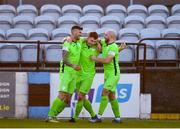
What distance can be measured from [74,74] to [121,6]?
6347 mm

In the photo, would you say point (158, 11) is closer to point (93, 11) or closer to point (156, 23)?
point (156, 23)

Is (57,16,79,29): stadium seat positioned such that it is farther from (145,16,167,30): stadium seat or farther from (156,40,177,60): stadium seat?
(156,40,177,60): stadium seat

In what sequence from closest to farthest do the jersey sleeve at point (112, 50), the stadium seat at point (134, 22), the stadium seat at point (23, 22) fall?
the jersey sleeve at point (112, 50) < the stadium seat at point (134, 22) < the stadium seat at point (23, 22)

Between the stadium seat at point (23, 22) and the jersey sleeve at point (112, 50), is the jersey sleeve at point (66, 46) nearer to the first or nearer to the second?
the jersey sleeve at point (112, 50)

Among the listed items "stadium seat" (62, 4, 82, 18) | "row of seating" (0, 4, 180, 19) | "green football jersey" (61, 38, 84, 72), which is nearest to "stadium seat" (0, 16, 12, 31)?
"row of seating" (0, 4, 180, 19)

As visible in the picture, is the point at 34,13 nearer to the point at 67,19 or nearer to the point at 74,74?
the point at 67,19

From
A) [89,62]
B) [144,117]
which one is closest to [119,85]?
[144,117]

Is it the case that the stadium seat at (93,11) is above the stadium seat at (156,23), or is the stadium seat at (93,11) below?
above

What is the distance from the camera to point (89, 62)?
13.2m

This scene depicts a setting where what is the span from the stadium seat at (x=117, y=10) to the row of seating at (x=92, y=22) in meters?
0.74

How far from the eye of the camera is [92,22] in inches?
693

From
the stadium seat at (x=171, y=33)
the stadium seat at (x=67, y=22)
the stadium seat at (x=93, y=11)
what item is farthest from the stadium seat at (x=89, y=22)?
the stadium seat at (x=171, y=33)

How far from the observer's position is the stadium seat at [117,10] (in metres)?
18.5

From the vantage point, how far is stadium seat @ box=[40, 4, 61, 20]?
61.1 ft
